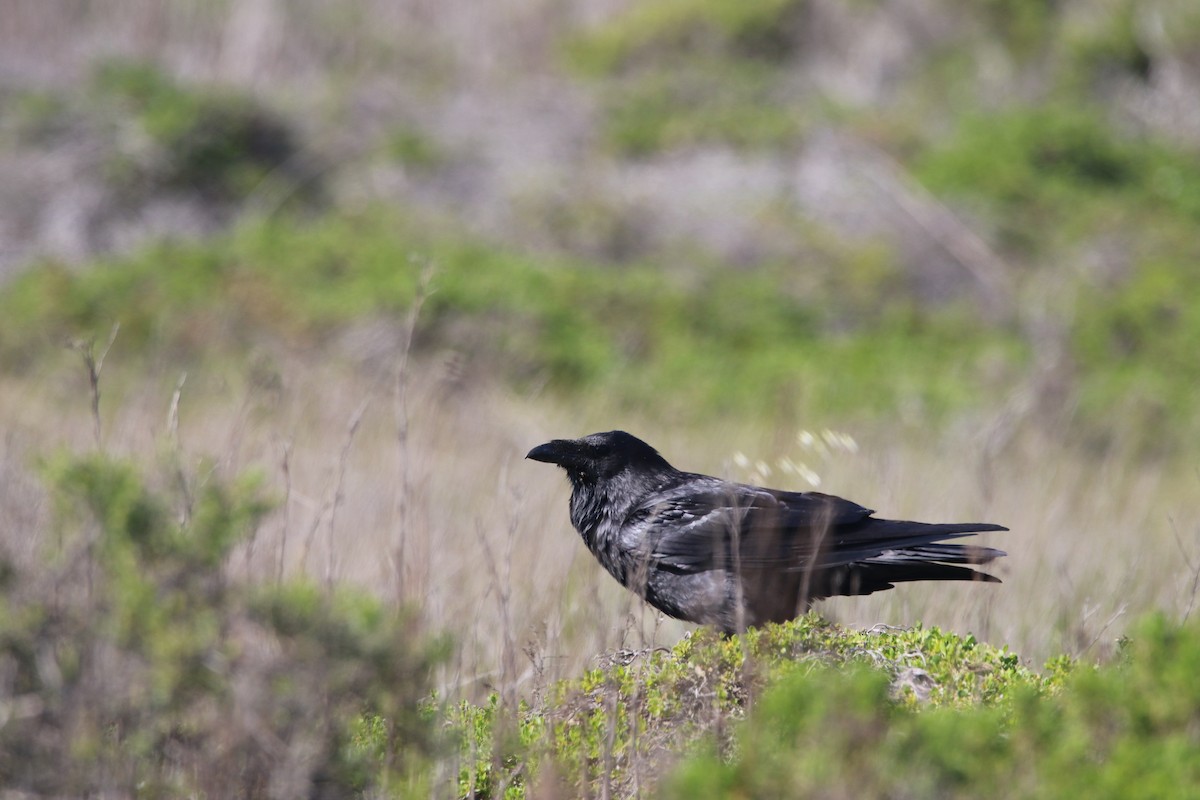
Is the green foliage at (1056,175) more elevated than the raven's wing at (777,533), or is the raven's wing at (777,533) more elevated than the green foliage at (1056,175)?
the green foliage at (1056,175)

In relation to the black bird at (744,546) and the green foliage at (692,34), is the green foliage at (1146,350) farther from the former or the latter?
the green foliage at (692,34)

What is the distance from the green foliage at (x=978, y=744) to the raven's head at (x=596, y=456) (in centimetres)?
191

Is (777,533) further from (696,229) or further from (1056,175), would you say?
(1056,175)

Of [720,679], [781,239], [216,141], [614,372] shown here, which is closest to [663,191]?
[781,239]

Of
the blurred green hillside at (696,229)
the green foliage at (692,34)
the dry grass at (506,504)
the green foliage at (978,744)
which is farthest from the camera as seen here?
the green foliage at (692,34)

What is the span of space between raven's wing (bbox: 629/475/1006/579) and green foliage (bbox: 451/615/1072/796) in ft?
1.49

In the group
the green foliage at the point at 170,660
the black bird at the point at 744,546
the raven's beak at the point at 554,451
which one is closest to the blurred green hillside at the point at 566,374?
the green foliage at the point at 170,660

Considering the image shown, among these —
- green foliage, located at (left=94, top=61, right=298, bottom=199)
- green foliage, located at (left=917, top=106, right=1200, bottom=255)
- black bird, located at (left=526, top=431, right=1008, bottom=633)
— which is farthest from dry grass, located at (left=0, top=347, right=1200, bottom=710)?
green foliage, located at (left=917, top=106, right=1200, bottom=255)

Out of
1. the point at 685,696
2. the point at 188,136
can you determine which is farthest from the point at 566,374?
the point at 685,696

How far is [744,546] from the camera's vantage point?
3.97 metres

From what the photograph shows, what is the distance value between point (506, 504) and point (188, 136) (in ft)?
29.6

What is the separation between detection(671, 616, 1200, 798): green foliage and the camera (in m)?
2.20

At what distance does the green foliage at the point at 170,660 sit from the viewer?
225 centimetres

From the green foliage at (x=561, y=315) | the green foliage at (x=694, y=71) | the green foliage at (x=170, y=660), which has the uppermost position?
the green foliage at (x=694, y=71)
